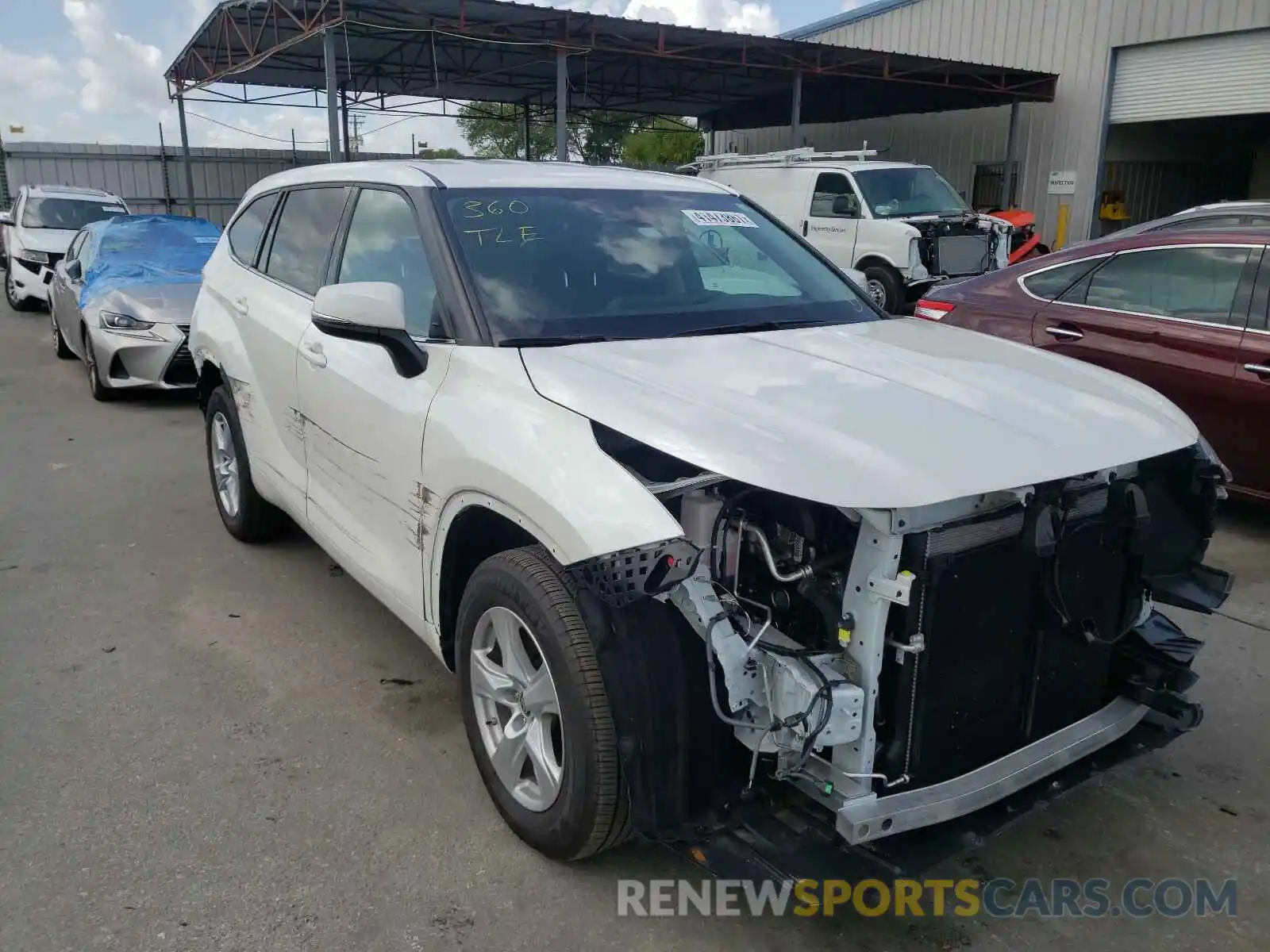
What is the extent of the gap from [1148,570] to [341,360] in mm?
2642

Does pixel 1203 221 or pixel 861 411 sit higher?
pixel 1203 221

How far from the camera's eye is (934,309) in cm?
666

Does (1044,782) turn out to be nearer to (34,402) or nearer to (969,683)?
(969,683)

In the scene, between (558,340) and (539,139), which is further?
(539,139)

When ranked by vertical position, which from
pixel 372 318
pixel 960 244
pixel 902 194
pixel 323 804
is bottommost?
pixel 323 804

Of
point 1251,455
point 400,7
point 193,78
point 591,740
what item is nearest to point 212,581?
point 591,740

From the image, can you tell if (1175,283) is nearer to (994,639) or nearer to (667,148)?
(994,639)

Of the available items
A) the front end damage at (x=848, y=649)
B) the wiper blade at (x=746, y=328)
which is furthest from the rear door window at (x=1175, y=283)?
the front end damage at (x=848, y=649)

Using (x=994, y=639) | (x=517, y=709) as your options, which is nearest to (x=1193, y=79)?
(x=994, y=639)

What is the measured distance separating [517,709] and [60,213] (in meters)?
15.6

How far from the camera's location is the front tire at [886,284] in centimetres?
1278

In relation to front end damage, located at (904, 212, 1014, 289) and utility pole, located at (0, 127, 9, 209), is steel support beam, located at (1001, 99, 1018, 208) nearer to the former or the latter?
Answer: front end damage, located at (904, 212, 1014, 289)

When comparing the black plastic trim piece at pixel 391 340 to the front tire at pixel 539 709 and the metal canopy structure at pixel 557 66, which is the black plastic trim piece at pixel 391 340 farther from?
the metal canopy structure at pixel 557 66

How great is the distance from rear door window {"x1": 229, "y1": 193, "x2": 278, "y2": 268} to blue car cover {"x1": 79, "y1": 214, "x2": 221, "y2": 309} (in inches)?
148
